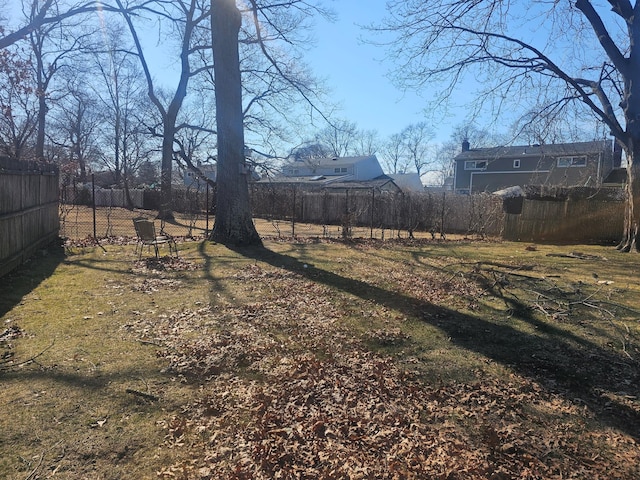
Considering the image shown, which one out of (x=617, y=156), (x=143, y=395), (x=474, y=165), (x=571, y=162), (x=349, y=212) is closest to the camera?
(x=143, y=395)

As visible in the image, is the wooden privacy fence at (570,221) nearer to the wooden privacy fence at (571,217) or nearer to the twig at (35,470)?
the wooden privacy fence at (571,217)

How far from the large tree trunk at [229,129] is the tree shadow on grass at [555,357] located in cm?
587

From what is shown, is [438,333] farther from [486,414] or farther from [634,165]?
[634,165]

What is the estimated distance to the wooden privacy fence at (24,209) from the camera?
20.4 ft

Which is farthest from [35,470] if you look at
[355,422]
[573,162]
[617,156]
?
[617,156]

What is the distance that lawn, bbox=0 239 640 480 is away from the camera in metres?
2.48

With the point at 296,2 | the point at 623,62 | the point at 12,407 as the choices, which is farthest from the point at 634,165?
the point at 12,407

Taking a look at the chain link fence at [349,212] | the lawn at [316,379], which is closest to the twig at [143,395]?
the lawn at [316,379]

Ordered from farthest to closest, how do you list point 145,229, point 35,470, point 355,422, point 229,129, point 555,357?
point 229,129 < point 145,229 < point 555,357 < point 355,422 < point 35,470

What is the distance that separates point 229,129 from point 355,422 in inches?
363

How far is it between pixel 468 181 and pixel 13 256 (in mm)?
41944

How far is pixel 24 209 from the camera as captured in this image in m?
7.25

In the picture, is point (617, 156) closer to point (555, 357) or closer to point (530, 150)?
point (530, 150)

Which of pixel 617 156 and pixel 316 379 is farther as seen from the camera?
pixel 617 156
